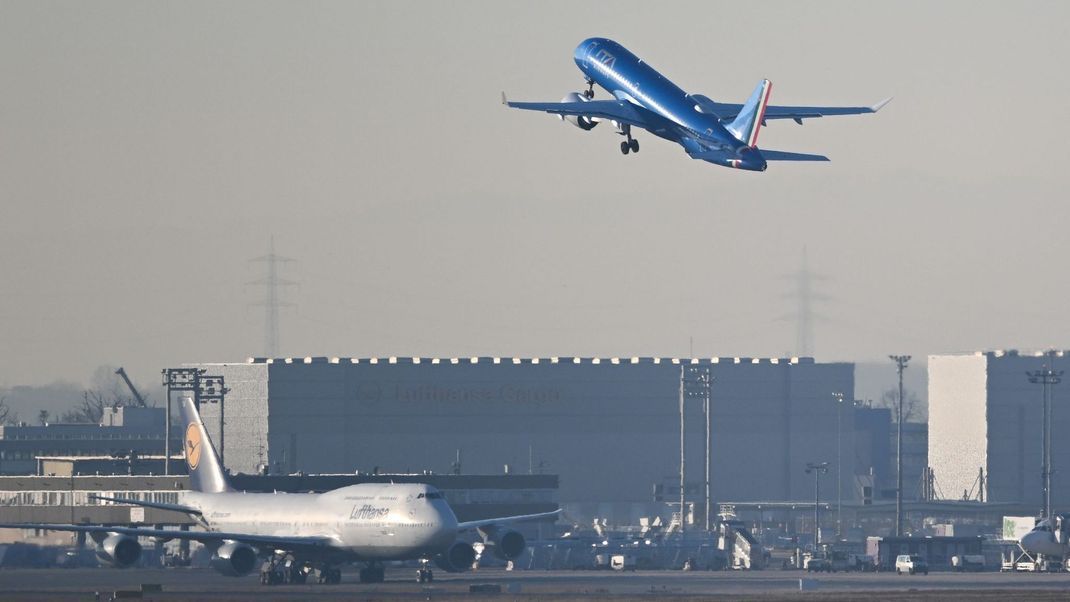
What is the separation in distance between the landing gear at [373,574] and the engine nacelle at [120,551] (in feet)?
47.2

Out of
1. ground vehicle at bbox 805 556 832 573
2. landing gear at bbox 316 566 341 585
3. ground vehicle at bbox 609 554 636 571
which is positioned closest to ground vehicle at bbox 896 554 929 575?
ground vehicle at bbox 805 556 832 573

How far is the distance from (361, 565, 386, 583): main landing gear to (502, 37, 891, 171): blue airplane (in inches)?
1235

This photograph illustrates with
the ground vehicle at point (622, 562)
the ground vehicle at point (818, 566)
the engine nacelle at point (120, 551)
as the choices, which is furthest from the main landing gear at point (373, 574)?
the ground vehicle at point (818, 566)

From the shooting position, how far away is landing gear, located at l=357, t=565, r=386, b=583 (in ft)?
401

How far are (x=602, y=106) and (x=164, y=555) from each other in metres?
54.2

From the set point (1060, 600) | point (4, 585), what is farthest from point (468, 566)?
point (1060, 600)

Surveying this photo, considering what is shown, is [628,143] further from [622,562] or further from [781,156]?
[622,562]

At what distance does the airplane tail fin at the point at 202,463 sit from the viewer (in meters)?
137

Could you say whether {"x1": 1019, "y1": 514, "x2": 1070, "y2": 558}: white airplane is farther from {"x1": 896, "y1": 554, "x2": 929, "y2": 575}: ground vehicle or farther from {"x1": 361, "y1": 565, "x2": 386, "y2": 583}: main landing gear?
{"x1": 361, "y1": 565, "x2": 386, "y2": 583}: main landing gear

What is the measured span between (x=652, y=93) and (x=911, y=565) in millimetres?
48313

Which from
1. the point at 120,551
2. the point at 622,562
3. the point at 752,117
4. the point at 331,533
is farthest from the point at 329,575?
the point at 752,117

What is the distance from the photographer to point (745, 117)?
106m

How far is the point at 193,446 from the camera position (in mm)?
140250

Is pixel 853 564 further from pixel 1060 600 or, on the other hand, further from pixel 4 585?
pixel 4 585
